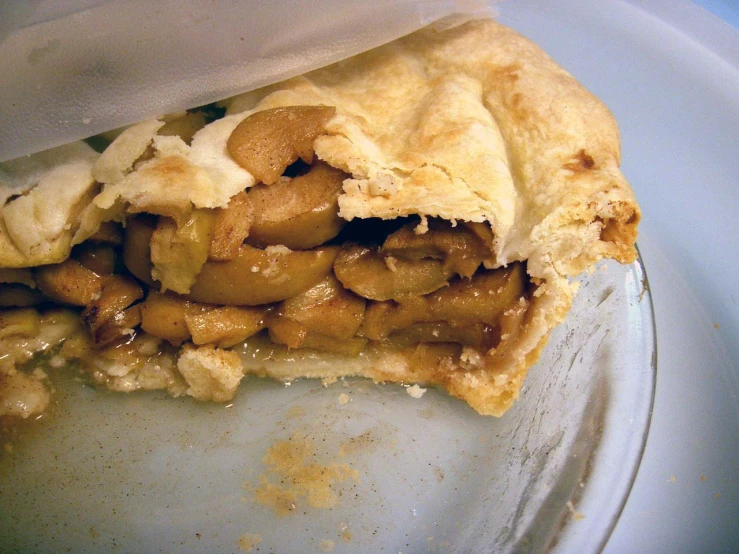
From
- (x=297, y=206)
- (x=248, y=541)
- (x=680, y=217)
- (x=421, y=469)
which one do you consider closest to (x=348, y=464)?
(x=421, y=469)

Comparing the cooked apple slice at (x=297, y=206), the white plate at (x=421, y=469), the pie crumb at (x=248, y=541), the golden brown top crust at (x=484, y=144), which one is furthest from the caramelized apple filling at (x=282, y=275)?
the pie crumb at (x=248, y=541)

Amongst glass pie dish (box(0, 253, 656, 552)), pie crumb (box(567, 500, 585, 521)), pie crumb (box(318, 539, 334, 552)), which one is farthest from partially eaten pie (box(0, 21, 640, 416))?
pie crumb (box(318, 539, 334, 552))

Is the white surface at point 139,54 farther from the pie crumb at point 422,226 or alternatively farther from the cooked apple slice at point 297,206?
the pie crumb at point 422,226

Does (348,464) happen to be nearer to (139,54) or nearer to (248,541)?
(248,541)

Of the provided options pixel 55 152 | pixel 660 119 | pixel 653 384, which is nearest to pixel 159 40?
pixel 55 152

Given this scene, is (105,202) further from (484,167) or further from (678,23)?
(678,23)

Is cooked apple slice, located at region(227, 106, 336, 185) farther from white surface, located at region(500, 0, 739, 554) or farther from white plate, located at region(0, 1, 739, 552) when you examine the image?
white surface, located at region(500, 0, 739, 554)

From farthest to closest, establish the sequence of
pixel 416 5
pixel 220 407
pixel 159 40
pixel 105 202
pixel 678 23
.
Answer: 1. pixel 678 23
2. pixel 416 5
3. pixel 220 407
4. pixel 159 40
5. pixel 105 202
